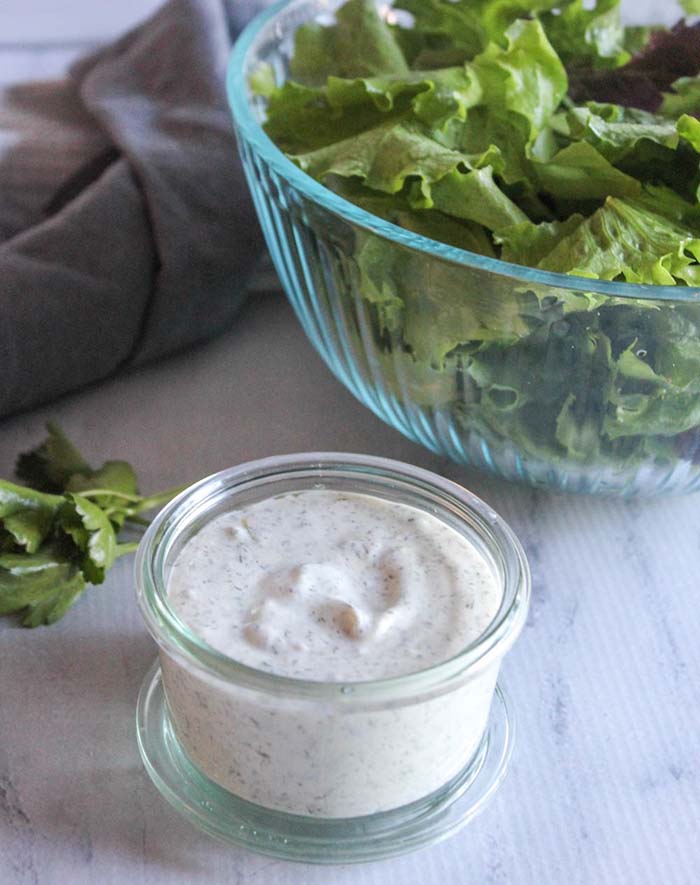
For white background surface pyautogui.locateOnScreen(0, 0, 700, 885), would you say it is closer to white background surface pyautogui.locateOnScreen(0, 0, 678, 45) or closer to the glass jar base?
the glass jar base

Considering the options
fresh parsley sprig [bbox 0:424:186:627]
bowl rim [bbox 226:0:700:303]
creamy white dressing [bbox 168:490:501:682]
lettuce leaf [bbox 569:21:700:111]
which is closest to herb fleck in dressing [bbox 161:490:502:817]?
creamy white dressing [bbox 168:490:501:682]

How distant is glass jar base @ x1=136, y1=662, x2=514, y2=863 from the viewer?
87 centimetres

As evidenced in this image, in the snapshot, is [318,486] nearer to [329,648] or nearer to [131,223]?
[329,648]

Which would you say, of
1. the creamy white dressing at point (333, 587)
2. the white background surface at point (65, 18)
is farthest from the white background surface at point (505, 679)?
the white background surface at point (65, 18)

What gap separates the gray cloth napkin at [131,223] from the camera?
4.26ft

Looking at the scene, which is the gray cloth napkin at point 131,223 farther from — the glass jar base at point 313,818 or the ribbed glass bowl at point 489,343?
the glass jar base at point 313,818

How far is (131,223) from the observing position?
1370 mm

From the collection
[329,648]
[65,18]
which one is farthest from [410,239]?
[65,18]

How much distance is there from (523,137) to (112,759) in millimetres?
661

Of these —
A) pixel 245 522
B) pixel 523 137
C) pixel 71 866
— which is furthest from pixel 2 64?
pixel 71 866

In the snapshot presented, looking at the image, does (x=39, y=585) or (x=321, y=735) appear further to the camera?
(x=39, y=585)

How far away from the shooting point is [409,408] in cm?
116

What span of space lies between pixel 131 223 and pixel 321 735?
0.74 m

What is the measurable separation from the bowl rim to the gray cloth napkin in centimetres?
20
